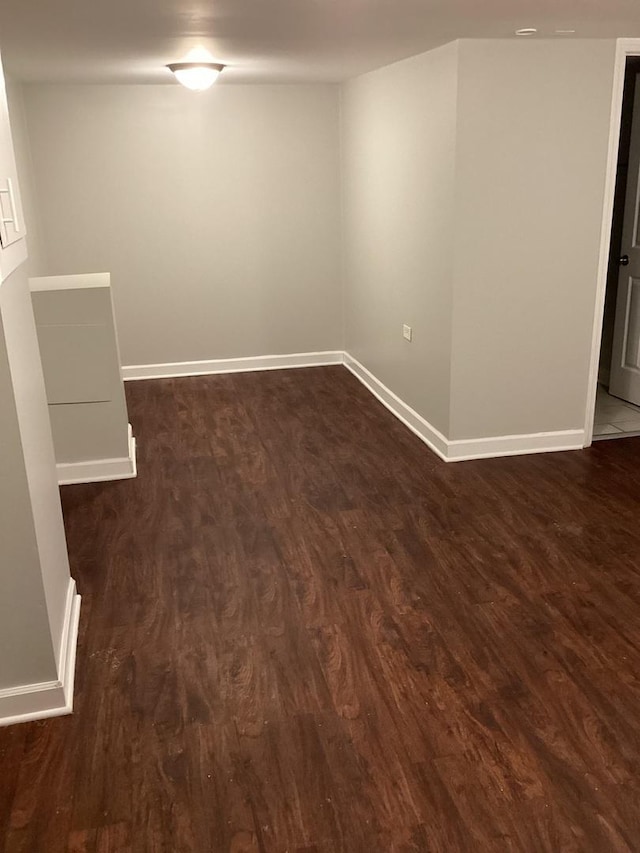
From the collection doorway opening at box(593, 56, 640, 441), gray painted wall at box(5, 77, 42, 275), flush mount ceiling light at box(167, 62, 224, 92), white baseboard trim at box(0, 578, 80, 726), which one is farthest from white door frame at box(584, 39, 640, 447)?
gray painted wall at box(5, 77, 42, 275)

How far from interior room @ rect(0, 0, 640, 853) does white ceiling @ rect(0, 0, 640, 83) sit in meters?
0.03

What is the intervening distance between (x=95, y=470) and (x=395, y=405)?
79.2 inches

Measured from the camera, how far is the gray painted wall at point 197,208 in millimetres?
5598

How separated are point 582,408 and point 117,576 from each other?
8.91 feet

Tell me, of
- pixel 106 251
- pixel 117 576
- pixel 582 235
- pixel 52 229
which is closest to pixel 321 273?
pixel 106 251

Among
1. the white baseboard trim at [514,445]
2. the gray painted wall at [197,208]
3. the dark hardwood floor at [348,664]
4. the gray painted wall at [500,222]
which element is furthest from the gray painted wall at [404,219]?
the dark hardwood floor at [348,664]

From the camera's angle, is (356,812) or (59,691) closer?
(356,812)

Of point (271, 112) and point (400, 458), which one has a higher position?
point (271, 112)

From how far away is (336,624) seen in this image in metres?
2.78

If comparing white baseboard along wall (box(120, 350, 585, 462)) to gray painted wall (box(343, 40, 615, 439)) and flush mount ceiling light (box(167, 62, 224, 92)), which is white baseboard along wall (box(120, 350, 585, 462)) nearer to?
gray painted wall (box(343, 40, 615, 439))

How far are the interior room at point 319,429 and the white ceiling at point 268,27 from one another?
0.03 m

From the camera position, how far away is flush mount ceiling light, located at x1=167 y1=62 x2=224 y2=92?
4406mm

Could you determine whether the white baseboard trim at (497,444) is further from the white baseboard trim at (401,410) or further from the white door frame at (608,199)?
the white door frame at (608,199)

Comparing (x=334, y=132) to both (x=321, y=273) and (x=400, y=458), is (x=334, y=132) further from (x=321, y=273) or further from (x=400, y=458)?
(x=400, y=458)
